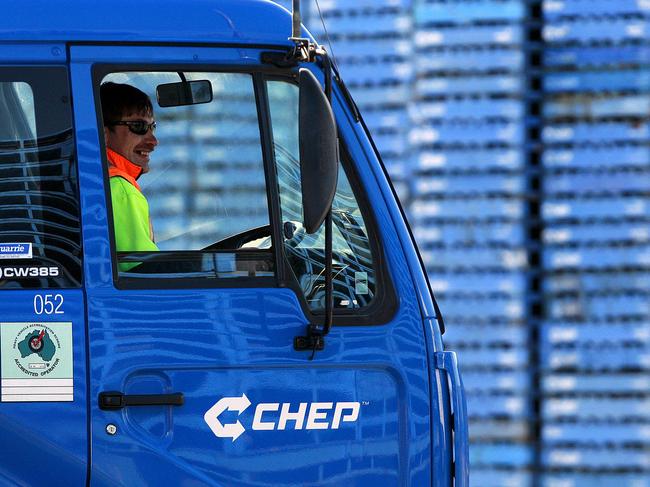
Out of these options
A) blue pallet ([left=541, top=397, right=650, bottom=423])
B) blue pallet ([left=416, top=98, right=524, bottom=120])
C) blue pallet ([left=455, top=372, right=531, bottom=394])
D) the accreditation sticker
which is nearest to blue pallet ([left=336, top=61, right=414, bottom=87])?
blue pallet ([left=416, top=98, right=524, bottom=120])

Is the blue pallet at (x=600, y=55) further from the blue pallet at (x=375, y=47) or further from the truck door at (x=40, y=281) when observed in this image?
the truck door at (x=40, y=281)

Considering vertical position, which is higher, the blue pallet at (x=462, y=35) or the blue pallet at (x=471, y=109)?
the blue pallet at (x=462, y=35)

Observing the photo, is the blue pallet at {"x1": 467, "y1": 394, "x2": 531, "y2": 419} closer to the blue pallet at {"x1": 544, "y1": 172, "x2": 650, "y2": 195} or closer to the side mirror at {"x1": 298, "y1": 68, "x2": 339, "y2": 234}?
the blue pallet at {"x1": 544, "y1": 172, "x2": 650, "y2": 195}

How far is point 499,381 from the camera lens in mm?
8375

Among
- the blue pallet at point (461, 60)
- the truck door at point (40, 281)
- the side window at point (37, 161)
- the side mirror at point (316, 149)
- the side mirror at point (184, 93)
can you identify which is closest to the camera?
the side mirror at point (316, 149)

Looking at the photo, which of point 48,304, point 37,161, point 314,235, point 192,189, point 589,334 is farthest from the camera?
point 589,334

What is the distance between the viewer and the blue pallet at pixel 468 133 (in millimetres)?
8445

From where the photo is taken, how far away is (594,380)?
8.33m

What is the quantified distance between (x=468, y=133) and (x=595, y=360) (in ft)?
5.69

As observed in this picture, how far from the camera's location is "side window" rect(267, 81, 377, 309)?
3.61 meters

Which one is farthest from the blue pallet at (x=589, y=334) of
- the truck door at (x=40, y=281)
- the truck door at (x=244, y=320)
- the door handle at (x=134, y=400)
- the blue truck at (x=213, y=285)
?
the truck door at (x=40, y=281)

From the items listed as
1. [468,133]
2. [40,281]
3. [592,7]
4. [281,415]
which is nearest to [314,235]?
[281,415]

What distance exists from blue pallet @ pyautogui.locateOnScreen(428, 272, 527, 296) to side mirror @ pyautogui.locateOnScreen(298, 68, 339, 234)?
505 cm

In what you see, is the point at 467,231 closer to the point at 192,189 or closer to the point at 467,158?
the point at 467,158
